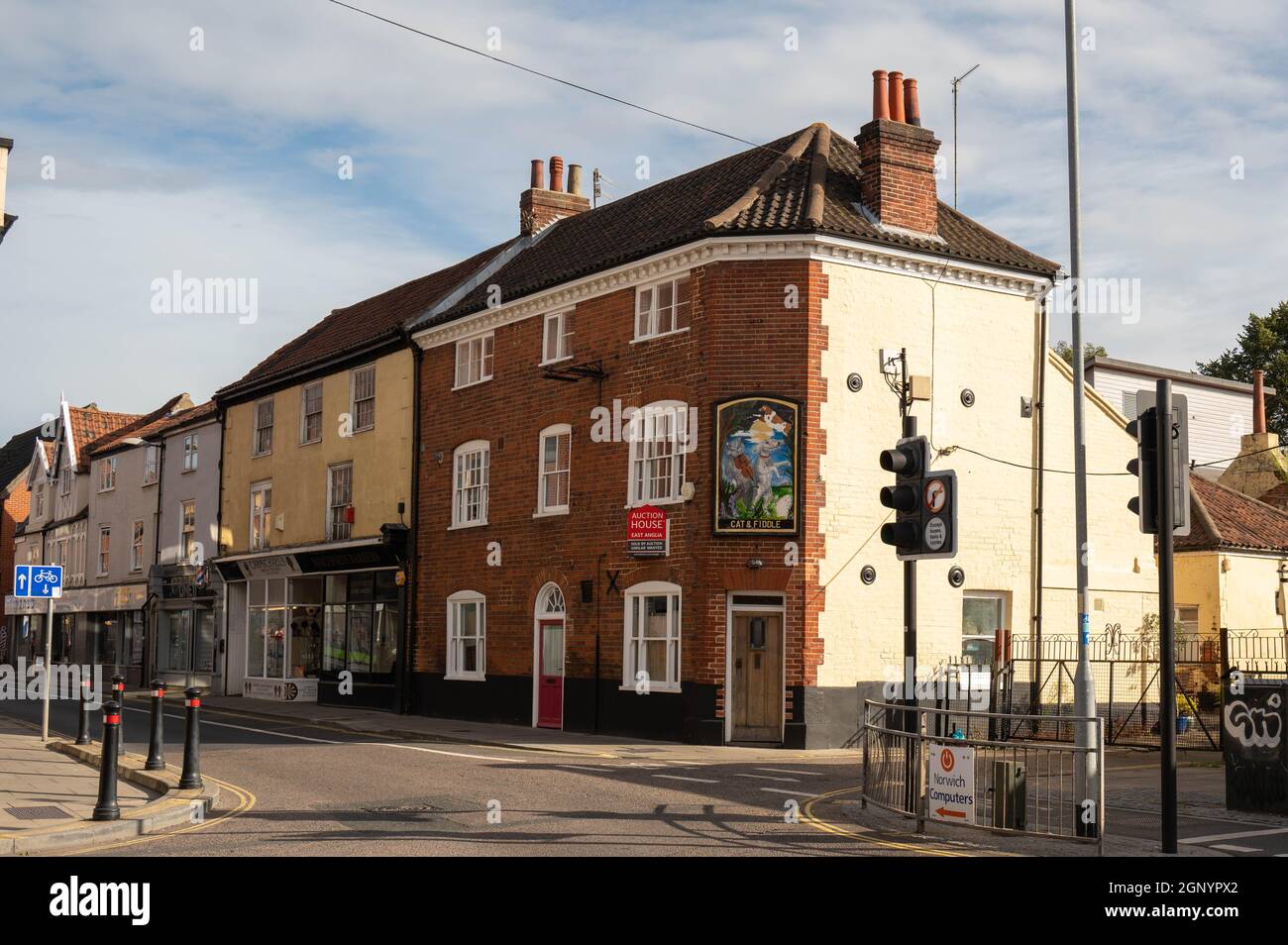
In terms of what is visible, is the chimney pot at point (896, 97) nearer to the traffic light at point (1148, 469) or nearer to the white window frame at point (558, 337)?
the white window frame at point (558, 337)

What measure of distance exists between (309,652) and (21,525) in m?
33.6

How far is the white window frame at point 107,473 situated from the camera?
49078 millimetres

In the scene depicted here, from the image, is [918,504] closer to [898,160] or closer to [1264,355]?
[898,160]

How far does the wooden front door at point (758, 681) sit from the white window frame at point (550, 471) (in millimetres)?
5106

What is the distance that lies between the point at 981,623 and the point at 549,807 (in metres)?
13.1

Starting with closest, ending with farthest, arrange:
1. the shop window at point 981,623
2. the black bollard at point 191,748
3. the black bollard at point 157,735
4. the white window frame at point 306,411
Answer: the black bollard at point 191,748
the black bollard at point 157,735
the shop window at point 981,623
the white window frame at point 306,411

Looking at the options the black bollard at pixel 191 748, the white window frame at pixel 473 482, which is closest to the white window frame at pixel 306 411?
the white window frame at pixel 473 482

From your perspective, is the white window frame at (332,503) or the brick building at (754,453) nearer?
the brick building at (754,453)

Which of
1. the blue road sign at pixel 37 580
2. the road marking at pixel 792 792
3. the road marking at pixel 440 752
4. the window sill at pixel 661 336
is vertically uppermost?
the window sill at pixel 661 336

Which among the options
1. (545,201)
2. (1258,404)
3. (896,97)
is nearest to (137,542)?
(545,201)

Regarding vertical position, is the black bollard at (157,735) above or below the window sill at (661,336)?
below

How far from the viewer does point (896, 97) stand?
25.1 meters

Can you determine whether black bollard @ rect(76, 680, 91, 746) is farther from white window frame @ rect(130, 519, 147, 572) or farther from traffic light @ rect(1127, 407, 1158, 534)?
white window frame @ rect(130, 519, 147, 572)
